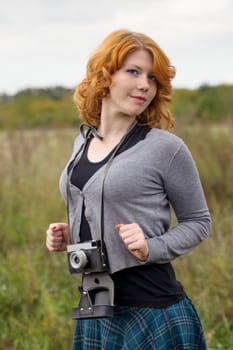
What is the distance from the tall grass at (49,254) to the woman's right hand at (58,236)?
1.76 m

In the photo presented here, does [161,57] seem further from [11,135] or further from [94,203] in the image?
[11,135]

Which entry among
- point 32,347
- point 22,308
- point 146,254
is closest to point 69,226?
point 146,254

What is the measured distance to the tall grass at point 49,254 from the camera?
15.1ft

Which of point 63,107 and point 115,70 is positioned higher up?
point 63,107

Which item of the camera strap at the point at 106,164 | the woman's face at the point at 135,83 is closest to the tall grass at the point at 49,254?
the camera strap at the point at 106,164

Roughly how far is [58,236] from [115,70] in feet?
1.91

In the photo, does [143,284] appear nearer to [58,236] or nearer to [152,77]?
[58,236]

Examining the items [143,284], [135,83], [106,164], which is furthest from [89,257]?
[135,83]

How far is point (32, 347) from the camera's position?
4.40 meters

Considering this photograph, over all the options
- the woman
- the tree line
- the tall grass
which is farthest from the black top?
the tree line

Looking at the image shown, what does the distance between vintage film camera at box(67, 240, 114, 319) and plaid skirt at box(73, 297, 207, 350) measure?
8 cm

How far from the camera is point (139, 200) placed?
248 cm

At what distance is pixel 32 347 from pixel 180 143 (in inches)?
88.8

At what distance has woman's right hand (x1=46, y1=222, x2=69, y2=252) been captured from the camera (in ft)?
8.78
